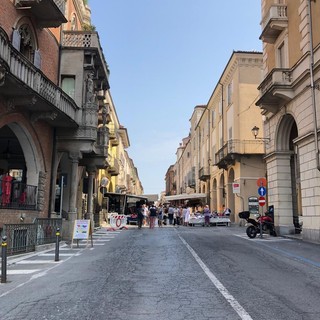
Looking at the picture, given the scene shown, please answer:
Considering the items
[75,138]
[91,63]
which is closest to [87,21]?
[91,63]

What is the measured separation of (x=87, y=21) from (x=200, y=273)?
23307mm

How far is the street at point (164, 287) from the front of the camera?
5738mm

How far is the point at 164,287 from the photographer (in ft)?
24.5

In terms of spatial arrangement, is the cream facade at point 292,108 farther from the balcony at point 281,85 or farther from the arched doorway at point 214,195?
the arched doorway at point 214,195

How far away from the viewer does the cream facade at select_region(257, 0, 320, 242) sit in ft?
57.6

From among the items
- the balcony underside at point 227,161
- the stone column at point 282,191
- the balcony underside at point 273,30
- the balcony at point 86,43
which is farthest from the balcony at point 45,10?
the balcony underside at point 227,161

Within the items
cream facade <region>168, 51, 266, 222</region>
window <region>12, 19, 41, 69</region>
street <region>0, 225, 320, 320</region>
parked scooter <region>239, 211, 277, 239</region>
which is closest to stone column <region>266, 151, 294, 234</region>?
parked scooter <region>239, 211, 277, 239</region>

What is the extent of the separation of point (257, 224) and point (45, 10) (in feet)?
45.2

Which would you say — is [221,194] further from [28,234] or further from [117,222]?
[28,234]

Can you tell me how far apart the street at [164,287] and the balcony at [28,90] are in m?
5.57

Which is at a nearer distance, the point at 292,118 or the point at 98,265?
the point at 98,265

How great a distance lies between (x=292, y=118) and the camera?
21.5 metres

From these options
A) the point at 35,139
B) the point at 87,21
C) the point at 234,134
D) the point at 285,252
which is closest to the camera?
the point at 285,252

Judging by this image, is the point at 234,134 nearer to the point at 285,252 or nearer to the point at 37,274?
the point at 285,252
